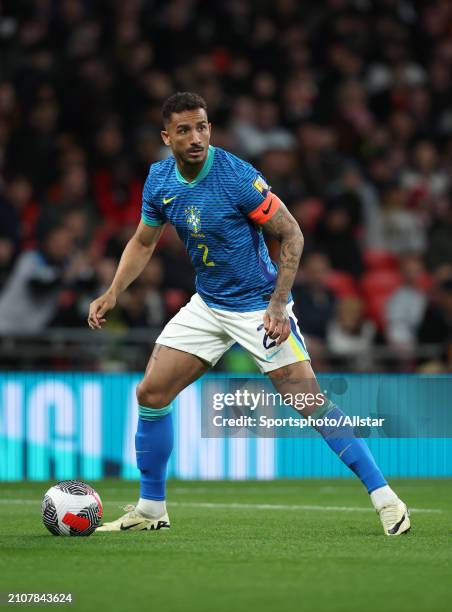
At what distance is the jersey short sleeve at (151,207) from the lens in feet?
25.4

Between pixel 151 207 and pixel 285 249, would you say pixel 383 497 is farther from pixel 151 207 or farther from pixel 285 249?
pixel 151 207

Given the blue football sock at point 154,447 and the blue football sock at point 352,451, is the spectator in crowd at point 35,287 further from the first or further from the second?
the blue football sock at point 352,451

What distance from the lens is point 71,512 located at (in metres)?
7.34

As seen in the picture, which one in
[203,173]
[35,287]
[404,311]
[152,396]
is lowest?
[152,396]

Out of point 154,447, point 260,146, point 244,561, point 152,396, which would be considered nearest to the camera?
point 244,561

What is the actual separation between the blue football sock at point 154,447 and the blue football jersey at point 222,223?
71 centimetres

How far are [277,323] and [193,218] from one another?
77 cm

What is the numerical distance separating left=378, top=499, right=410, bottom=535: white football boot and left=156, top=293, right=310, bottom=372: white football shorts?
93cm

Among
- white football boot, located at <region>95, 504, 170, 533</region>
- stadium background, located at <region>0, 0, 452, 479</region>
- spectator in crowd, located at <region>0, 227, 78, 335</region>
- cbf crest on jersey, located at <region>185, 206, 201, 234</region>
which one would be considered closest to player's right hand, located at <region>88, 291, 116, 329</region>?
cbf crest on jersey, located at <region>185, 206, 201, 234</region>

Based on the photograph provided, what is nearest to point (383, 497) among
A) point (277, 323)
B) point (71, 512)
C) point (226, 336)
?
point (277, 323)

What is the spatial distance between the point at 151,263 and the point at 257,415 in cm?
421

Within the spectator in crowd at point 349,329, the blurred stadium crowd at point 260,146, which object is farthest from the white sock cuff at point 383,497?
the spectator in crowd at point 349,329

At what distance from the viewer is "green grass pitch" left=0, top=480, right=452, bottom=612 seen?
5223mm

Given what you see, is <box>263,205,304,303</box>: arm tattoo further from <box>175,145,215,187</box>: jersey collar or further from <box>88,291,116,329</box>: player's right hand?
<box>88,291,116,329</box>: player's right hand
